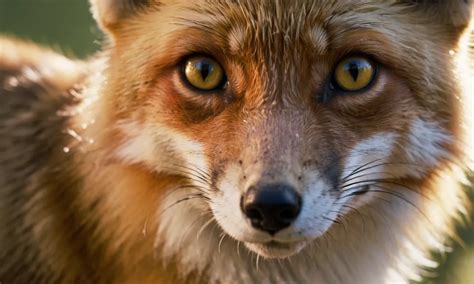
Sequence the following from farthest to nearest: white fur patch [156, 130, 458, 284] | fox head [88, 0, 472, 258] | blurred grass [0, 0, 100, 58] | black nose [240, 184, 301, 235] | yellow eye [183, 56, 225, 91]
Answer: blurred grass [0, 0, 100, 58] < white fur patch [156, 130, 458, 284] < yellow eye [183, 56, 225, 91] < fox head [88, 0, 472, 258] < black nose [240, 184, 301, 235]

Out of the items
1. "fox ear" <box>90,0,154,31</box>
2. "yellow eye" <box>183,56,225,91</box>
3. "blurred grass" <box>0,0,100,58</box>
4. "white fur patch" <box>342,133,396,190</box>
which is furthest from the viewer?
"blurred grass" <box>0,0,100,58</box>

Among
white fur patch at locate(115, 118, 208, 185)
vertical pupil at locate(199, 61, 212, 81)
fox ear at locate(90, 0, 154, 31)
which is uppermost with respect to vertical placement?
fox ear at locate(90, 0, 154, 31)

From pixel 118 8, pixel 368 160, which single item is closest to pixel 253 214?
pixel 368 160

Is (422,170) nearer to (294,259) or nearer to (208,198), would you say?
(294,259)

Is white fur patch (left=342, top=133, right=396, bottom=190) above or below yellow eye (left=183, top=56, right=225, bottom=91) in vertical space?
below

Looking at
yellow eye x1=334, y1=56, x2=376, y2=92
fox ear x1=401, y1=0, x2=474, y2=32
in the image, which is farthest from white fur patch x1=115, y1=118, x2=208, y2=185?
fox ear x1=401, y1=0, x2=474, y2=32

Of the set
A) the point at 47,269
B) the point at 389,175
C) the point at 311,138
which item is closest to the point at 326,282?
the point at 389,175

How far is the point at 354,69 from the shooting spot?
371 cm

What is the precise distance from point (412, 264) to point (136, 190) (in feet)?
4.91

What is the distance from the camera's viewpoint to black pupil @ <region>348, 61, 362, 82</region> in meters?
3.71

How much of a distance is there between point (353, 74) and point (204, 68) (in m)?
0.63

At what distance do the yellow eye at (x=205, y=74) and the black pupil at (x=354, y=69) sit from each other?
537mm

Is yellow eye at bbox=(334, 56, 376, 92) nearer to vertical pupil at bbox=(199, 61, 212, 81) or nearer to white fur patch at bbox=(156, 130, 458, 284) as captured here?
white fur patch at bbox=(156, 130, 458, 284)

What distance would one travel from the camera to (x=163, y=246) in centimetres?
398
